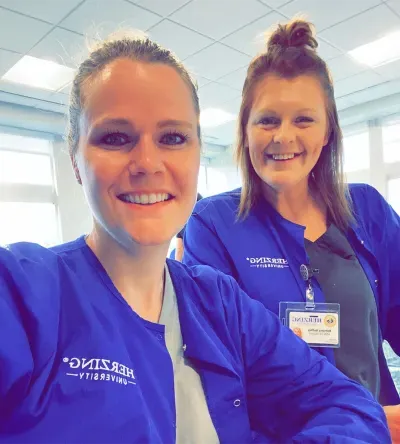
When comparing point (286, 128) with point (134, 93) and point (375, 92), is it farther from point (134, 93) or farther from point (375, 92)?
point (375, 92)

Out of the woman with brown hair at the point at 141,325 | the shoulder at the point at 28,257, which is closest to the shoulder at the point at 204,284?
the woman with brown hair at the point at 141,325

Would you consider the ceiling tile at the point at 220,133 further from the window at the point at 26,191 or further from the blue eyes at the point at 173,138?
the blue eyes at the point at 173,138

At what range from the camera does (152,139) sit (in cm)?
74

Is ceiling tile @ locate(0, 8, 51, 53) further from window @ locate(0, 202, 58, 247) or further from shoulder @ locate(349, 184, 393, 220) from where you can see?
shoulder @ locate(349, 184, 393, 220)

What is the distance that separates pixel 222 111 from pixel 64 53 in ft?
8.37

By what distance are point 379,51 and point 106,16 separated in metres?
2.76

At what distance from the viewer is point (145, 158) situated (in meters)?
0.72

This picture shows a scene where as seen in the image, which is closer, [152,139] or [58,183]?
[152,139]

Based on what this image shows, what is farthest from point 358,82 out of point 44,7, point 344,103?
point 44,7

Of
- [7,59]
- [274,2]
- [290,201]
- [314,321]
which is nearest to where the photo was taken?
[314,321]

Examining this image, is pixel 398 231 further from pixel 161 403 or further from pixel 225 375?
pixel 161 403

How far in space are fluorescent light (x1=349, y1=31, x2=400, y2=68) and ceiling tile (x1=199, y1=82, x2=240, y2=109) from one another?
1408 mm

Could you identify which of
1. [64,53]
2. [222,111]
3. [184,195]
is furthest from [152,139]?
[222,111]

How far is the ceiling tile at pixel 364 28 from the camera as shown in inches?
128
